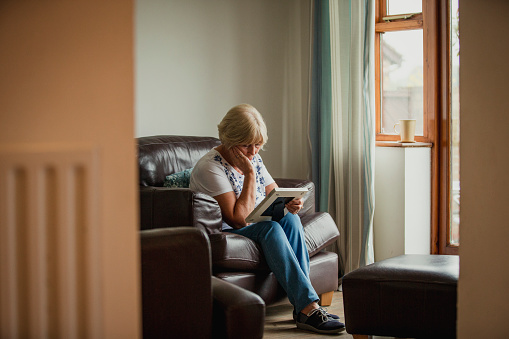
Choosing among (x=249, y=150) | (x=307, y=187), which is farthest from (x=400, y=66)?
(x=249, y=150)

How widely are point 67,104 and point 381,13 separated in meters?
3.19

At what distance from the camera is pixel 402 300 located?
2.31 meters

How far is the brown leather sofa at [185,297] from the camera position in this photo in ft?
5.05

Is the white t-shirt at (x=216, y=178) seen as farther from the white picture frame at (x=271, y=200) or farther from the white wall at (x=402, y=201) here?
the white wall at (x=402, y=201)

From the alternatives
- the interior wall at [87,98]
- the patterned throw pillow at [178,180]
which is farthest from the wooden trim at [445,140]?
the interior wall at [87,98]

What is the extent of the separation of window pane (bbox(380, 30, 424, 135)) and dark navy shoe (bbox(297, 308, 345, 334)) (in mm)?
1665

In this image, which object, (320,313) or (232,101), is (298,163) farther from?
(320,313)

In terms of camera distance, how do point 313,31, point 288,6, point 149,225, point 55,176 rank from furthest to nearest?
point 288,6
point 313,31
point 149,225
point 55,176

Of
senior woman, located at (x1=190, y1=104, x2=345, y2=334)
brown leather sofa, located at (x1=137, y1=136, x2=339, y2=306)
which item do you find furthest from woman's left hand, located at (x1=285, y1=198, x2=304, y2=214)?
brown leather sofa, located at (x1=137, y1=136, x2=339, y2=306)

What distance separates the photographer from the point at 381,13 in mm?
3971

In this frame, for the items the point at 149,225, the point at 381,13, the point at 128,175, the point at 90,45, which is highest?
the point at 381,13

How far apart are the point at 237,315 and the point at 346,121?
239 centimetres

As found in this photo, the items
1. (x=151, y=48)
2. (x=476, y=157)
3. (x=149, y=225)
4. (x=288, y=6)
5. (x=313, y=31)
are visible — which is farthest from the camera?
(x=288, y=6)

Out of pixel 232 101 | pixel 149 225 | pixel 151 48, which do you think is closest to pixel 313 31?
pixel 232 101
